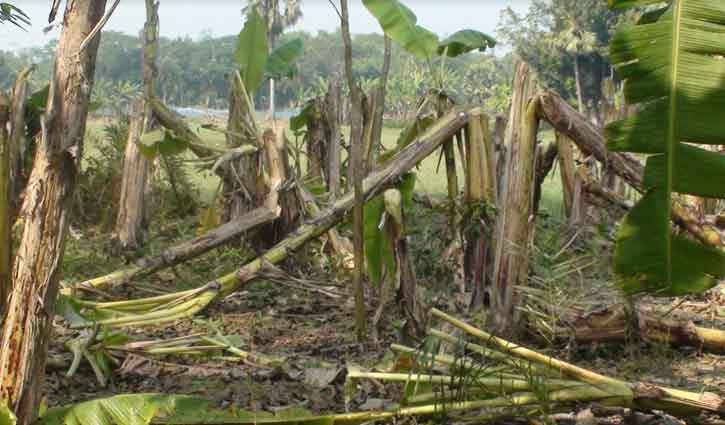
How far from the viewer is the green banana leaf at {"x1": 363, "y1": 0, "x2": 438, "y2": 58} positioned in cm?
450

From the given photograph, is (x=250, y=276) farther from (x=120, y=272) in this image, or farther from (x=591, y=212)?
(x=591, y=212)

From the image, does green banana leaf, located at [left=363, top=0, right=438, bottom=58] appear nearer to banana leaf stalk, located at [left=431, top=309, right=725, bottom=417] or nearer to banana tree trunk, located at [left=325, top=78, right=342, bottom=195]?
banana tree trunk, located at [left=325, top=78, right=342, bottom=195]

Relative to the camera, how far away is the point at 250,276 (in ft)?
14.7

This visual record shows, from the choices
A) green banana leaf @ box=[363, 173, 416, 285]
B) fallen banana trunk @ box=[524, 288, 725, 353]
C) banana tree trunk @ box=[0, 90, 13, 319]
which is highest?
banana tree trunk @ box=[0, 90, 13, 319]

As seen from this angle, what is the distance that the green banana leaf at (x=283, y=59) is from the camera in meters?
7.19

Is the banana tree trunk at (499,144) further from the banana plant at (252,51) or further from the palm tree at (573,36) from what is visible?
the palm tree at (573,36)

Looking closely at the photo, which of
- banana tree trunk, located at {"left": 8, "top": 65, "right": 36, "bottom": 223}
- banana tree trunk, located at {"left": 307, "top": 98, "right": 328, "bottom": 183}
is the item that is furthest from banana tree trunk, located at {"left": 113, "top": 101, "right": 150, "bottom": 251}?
banana tree trunk, located at {"left": 8, "top": 65, "right": 36, "bottom": 223}

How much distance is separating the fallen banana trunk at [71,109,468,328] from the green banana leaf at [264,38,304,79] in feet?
9.13

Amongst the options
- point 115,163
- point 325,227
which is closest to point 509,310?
point 325,227

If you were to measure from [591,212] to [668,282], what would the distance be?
10.9ft

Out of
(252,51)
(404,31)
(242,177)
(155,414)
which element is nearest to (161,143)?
(242,177)

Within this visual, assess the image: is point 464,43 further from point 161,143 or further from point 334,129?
point 161,143

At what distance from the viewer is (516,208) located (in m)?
3.69

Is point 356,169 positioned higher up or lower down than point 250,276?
higher up
